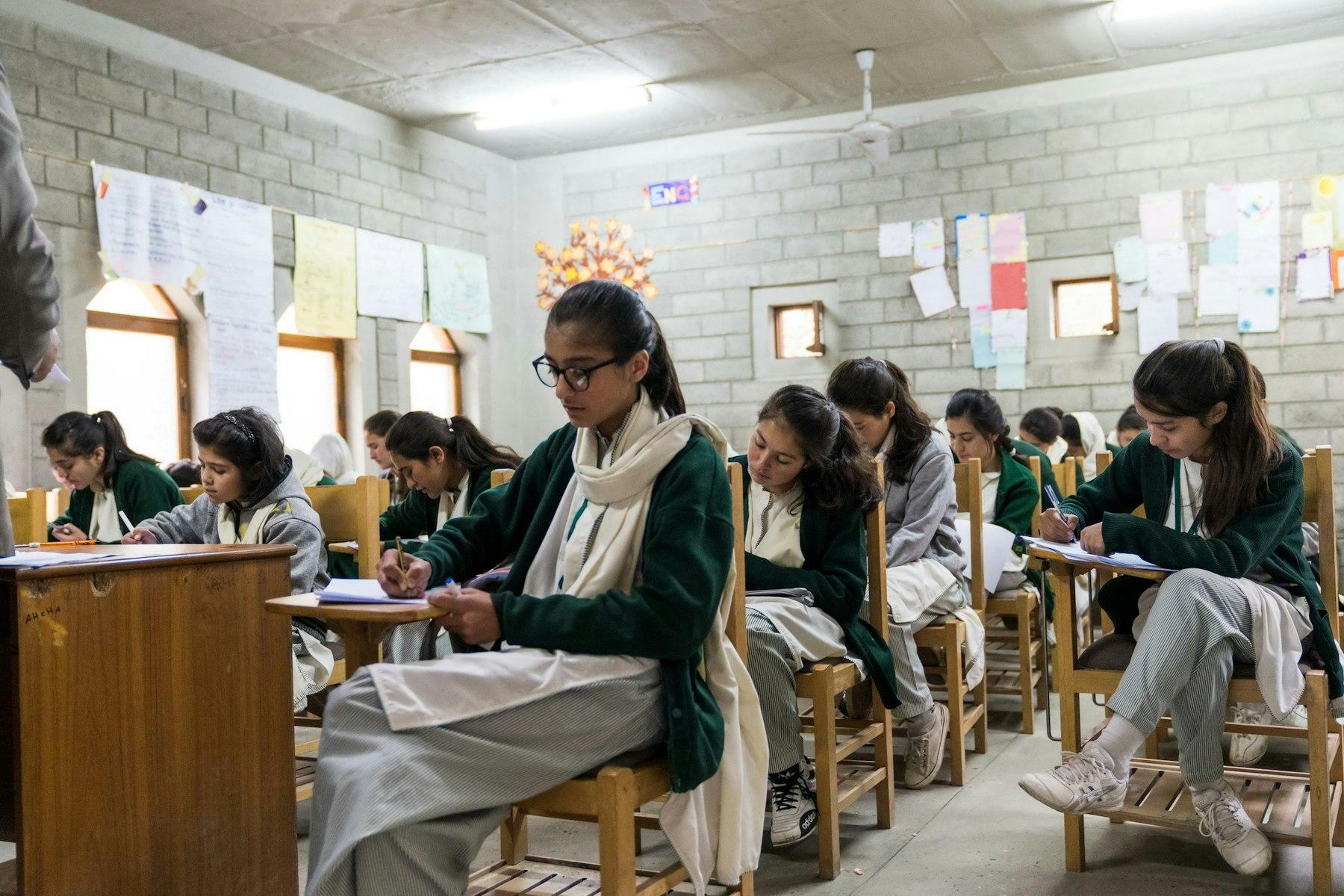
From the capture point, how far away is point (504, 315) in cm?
848

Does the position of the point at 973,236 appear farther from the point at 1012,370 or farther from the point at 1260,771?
the point at 1260,771

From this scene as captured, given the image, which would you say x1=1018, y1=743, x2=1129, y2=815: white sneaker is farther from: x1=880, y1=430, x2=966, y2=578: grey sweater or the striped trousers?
x1=880, y1=430, x2=966, y2=578: grey sweater

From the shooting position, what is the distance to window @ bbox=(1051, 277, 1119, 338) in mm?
6898

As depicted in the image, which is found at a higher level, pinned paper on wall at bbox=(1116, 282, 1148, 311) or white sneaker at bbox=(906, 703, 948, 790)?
pinned paper on wall at bbox=(1116, 282, 1148, 311)

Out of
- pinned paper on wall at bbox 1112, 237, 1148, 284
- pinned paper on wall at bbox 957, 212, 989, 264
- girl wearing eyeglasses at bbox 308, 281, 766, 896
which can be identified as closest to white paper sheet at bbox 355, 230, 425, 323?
pinned paper on wall at bbox 957, 212, 989, 264

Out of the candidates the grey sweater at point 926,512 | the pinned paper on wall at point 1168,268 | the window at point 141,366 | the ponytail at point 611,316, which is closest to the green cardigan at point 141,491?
the window at point 141,366

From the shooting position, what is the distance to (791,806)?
2410 millimetres

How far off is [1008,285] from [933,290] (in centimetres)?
45

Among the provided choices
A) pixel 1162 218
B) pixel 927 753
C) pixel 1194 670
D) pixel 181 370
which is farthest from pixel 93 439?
pixel 1162 218

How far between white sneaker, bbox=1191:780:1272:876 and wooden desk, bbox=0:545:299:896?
1.60 m

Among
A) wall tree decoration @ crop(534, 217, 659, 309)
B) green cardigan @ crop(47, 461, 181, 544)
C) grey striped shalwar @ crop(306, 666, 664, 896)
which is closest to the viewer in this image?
grey striped shalwar @ crop(306, 666, 664, 896)

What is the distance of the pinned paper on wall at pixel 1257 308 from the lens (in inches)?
257

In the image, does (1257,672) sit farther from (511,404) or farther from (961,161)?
(511,404)

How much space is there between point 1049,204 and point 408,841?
6.52m
